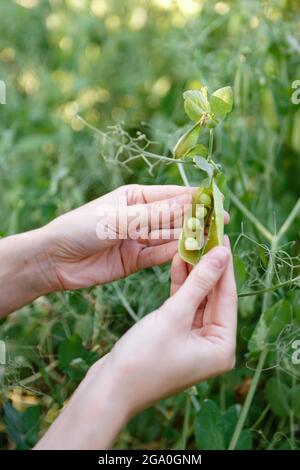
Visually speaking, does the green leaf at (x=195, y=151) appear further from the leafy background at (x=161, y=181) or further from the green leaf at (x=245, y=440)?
the green leaf at (x=245, y=440)

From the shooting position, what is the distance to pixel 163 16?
2053mm

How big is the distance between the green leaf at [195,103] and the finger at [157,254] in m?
0.21

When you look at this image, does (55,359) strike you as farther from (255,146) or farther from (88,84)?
(88,84)

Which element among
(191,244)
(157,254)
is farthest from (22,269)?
(191,244)

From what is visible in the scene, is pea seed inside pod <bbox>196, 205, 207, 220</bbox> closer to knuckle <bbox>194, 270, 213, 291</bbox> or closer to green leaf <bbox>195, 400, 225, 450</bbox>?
knuckle <bbox>194, 270, 213, 291</bbox>

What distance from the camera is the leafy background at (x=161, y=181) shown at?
1.00m

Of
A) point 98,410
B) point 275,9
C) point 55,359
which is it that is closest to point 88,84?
point 275,9

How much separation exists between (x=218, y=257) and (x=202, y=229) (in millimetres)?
60

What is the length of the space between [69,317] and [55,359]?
0.11 m

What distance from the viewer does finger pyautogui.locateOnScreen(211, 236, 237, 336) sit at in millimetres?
764

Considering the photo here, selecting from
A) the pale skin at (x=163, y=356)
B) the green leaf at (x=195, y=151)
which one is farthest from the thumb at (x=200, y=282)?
the green leaf at (x=195, y=151)

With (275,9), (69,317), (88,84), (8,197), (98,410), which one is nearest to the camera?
(98,410)

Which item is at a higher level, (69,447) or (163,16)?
(163,16)
